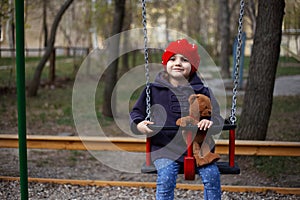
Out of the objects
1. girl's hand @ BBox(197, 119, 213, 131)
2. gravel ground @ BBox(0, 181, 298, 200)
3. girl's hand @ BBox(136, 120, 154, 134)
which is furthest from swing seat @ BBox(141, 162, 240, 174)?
gravel ground @ BBox(0, 181, 298, 200)

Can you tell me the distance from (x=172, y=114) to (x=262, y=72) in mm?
2503

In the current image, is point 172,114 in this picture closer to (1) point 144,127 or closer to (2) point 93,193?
(1) point 144,127

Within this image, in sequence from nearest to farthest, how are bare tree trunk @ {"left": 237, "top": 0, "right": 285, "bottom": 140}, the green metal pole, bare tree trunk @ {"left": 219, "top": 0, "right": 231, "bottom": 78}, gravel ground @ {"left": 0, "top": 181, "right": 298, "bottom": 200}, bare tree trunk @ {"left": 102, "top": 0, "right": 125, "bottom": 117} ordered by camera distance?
the green metal pole < gravel ground @ {"left": 0, "top": 181, "right": 298, "bottom": 200} < bare tree trunk @ {"left": 237, "top": 0, "right": 285, "bottom": 140} < bare tree trunk @ {"left": 102, "top": 0, "right": 125, "bottom": 117} < bare tree trunk @ {"left": 219, "top": 0, "right": 231, "bottom": 78}

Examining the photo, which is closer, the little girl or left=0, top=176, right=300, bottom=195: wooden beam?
the little girl

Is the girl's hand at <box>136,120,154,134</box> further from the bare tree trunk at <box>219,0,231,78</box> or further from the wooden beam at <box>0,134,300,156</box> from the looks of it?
the bare tree trunk at <box>219,0,231,78</box>

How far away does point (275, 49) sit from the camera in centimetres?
507

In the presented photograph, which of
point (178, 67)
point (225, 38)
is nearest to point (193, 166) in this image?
point (178, 67)

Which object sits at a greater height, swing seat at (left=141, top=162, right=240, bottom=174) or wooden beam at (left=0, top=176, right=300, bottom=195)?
swing seat at (left=141, top=162, right=240, bottom=174)

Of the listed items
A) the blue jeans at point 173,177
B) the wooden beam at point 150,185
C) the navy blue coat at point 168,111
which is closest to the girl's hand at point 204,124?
the navy blue coat at point 168,111

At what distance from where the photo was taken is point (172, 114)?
2.93 m

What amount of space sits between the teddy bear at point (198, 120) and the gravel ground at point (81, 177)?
4.25 feet

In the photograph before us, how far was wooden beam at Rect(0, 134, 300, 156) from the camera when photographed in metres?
4.11

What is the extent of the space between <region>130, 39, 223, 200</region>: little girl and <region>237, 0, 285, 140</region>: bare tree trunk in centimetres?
224

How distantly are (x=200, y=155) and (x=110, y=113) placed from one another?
577 cm
